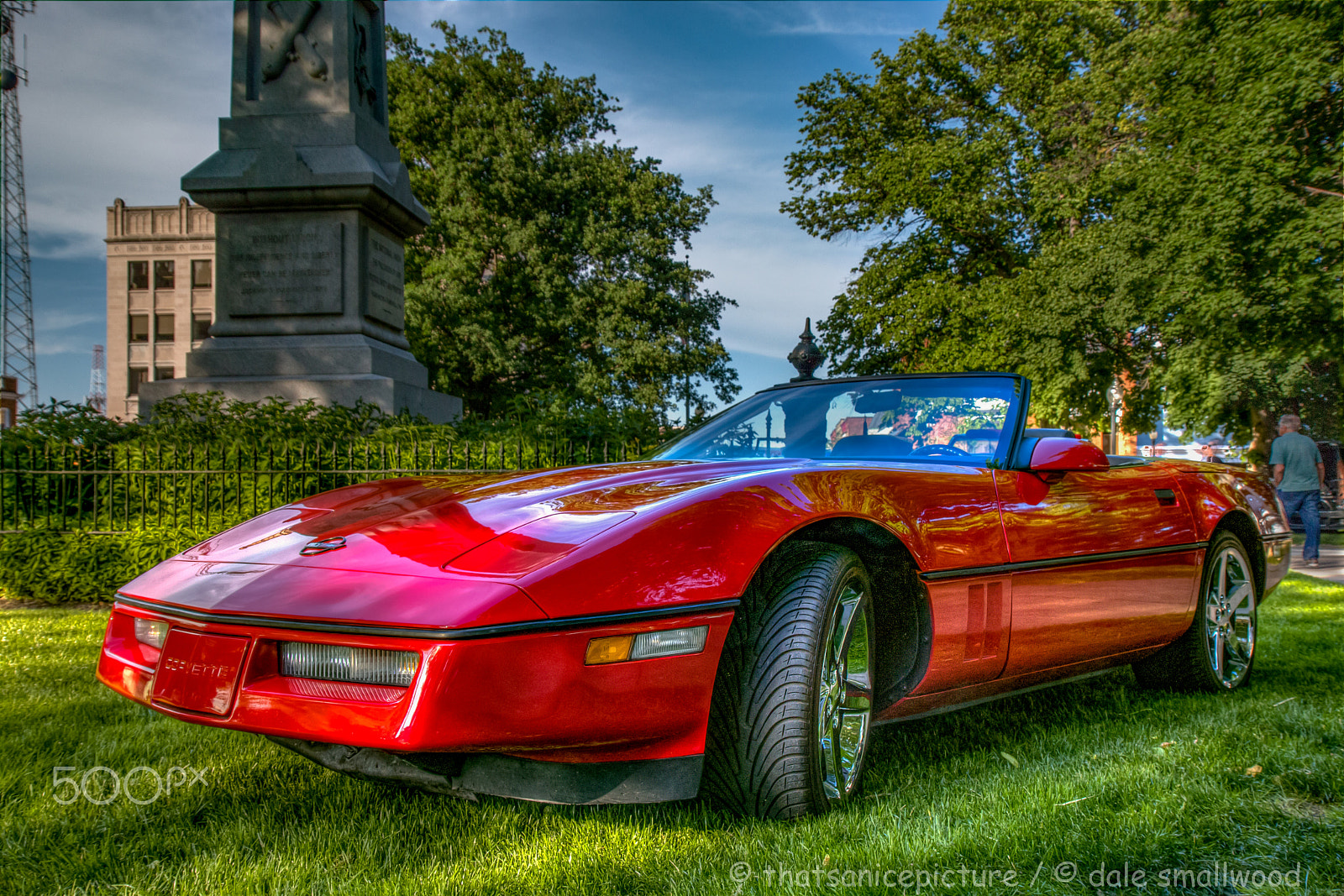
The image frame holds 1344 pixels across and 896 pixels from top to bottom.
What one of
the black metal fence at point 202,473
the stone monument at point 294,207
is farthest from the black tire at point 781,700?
the stone monument at point 294,207

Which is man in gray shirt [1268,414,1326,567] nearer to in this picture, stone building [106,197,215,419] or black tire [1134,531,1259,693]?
black tire [1134,531,1259,693]

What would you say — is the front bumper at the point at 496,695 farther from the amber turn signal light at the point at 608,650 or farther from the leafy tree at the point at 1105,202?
the leafy tree at the point at 1105,202

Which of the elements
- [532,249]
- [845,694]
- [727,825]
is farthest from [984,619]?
[532,249]

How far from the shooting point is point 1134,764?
2586 millimetres

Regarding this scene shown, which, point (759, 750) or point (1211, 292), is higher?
point (1211, 292)

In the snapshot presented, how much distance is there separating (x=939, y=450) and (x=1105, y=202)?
21.2 m

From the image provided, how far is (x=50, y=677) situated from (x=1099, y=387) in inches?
877

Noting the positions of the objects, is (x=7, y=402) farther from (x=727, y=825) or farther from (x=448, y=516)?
(x=727, y=825)

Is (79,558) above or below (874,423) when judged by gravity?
below

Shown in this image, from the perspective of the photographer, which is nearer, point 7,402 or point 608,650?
point 608,650

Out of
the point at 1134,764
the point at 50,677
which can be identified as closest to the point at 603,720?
the point at 1134,764

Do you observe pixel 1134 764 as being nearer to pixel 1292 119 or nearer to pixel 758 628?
pixel 758 628

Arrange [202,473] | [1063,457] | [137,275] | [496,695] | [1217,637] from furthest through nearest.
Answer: [137,275], [202,473], [1217,637], [1063,457], [496,695]

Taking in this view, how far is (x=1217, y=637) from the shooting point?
3.75 m
